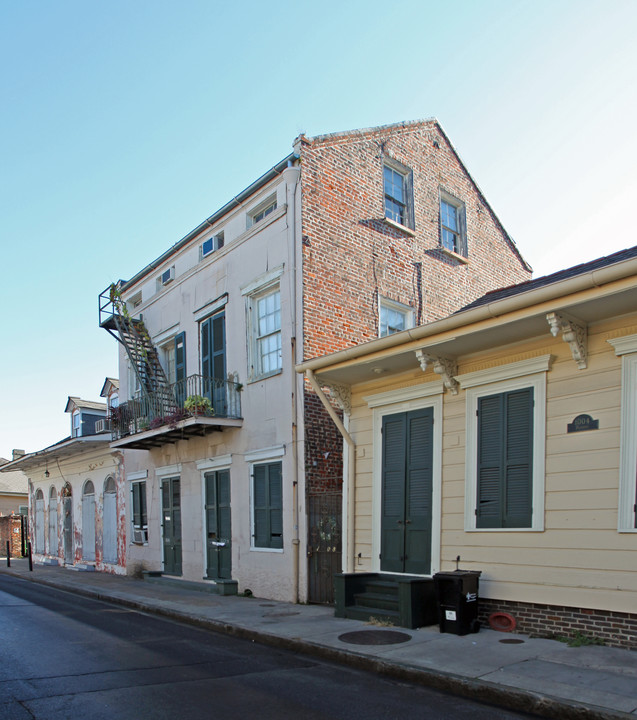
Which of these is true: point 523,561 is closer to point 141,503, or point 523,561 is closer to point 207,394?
point 207,394

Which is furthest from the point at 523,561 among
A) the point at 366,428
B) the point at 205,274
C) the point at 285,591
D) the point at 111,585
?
the point at 111,585

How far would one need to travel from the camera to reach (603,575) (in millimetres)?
7520

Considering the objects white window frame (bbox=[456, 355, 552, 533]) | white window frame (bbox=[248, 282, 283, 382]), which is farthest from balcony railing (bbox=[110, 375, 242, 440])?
white window frame (bbox=[456, 355, 552, 533])

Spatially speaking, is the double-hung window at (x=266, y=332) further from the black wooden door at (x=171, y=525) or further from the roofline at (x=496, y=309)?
the black wooden door at (x=171, y=525)

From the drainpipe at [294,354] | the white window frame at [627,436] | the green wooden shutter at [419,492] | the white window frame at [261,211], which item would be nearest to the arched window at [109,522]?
the drainpipe at [294,354]

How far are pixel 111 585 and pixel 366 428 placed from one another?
889cm

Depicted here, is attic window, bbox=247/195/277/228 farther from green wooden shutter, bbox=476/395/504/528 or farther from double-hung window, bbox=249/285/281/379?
green wooden shutter, bbox=476/395/504/528

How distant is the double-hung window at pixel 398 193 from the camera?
15164 millimetres

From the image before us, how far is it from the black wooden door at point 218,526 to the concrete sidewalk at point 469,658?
2.64m

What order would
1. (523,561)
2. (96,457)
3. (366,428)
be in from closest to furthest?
(523,561)
(366,428)
(96,457)

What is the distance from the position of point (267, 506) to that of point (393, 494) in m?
3.46

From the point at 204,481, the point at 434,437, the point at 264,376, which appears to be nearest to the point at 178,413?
the point at 204,481

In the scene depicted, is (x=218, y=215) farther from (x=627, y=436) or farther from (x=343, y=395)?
(x=627, y=436)

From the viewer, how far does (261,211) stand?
1444 centimetres
